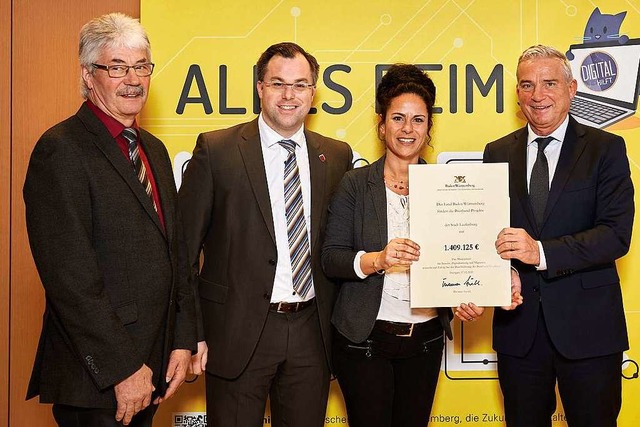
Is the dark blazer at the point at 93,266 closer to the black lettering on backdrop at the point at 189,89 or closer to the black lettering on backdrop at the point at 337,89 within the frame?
the black lettering on backdrop at the point at 189,89

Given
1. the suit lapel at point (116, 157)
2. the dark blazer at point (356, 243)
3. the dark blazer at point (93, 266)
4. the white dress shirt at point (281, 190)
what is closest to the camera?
the dark blazer at point (93, 266)

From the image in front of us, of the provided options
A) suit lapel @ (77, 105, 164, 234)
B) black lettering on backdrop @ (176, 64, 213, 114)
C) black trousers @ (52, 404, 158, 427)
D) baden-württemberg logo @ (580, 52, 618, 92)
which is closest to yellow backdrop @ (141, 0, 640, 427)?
black lettering on backdrop @ (176, 64, 213, 114)

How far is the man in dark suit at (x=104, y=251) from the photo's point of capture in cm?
204

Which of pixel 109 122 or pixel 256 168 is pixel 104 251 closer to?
pixel 109 122

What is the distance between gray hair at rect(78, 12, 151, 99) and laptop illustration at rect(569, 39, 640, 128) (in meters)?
2.34

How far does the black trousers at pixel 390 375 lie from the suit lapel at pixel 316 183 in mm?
459

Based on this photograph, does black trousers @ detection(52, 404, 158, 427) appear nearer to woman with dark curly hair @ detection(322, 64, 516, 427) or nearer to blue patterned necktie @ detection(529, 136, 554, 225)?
woman with dark curly hair @ detection(322, 64, 516, 427)

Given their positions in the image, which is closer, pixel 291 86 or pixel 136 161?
pixel 136 161

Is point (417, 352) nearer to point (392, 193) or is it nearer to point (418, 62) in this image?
point (392, 193)

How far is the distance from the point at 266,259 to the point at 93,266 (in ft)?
2.72

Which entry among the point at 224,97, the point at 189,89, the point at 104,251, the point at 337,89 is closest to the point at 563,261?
the point at 337,89

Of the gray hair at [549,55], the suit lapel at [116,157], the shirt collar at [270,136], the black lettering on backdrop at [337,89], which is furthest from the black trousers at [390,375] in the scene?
the black lettering on backdrop at [337,89]

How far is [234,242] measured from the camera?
2.77 metres

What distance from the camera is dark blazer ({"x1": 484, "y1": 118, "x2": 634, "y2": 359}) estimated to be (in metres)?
2.62
